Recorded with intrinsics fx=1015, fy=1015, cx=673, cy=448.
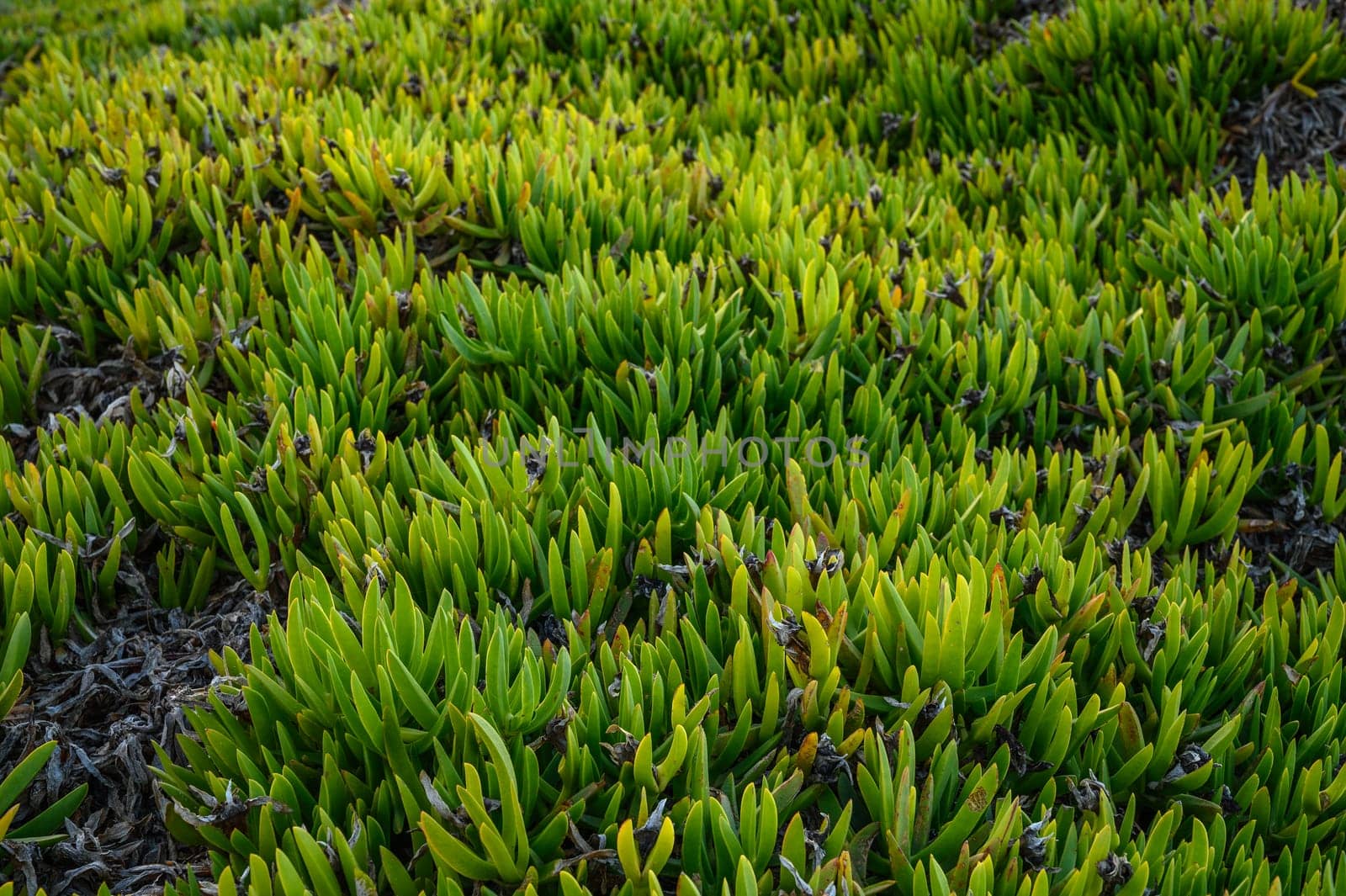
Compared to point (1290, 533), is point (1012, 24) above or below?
above

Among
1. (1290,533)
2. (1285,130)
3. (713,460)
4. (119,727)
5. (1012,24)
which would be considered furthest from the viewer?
(1012,24)

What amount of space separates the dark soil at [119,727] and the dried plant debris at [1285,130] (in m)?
3.43

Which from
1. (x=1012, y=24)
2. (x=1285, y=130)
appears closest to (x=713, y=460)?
(x=1285, y=130)

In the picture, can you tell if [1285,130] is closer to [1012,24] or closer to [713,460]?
[1012,24]

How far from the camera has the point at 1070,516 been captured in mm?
2129

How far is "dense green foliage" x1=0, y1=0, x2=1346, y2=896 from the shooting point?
4.91 feet

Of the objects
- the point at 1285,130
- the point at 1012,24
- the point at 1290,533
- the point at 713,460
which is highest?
the point at 1012,24

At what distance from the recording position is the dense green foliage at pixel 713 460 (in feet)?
4.91

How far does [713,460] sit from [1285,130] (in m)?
2.71

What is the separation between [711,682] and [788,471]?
0.58 meters

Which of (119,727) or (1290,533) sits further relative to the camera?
(1290,533)

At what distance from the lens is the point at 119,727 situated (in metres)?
1.79

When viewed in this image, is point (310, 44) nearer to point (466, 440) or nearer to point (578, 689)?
point (466, 440)

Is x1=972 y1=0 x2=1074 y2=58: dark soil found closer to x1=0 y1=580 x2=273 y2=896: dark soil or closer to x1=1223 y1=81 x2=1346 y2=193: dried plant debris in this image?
x1=1223 y1=81 x2=1346 y2=193: dried plant debris
